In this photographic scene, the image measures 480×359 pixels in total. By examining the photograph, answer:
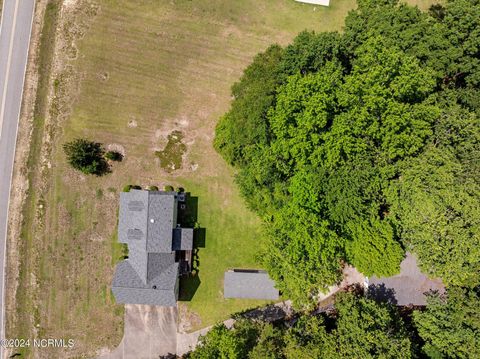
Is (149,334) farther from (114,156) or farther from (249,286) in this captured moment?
(114,156)

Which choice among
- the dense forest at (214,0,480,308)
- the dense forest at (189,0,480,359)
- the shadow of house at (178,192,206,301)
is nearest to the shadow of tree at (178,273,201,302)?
the shadow of house at (178,192,206,301)

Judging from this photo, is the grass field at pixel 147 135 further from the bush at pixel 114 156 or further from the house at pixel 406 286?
the house at pixel 406 286

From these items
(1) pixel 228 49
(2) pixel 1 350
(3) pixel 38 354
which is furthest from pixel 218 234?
(2) pixel 1 350

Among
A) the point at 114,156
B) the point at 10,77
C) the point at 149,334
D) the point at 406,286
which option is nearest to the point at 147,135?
the point at 114,156

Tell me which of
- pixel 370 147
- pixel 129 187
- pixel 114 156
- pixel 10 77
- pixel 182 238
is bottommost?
pixel 182 238

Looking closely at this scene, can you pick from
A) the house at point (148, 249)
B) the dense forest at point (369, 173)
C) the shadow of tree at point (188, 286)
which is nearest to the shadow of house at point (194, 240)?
the shadow of tree at point (188, 286)

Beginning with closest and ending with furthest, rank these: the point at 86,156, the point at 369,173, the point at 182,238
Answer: the point at 369,173 < the point at 182,238 < the point at 86,156
